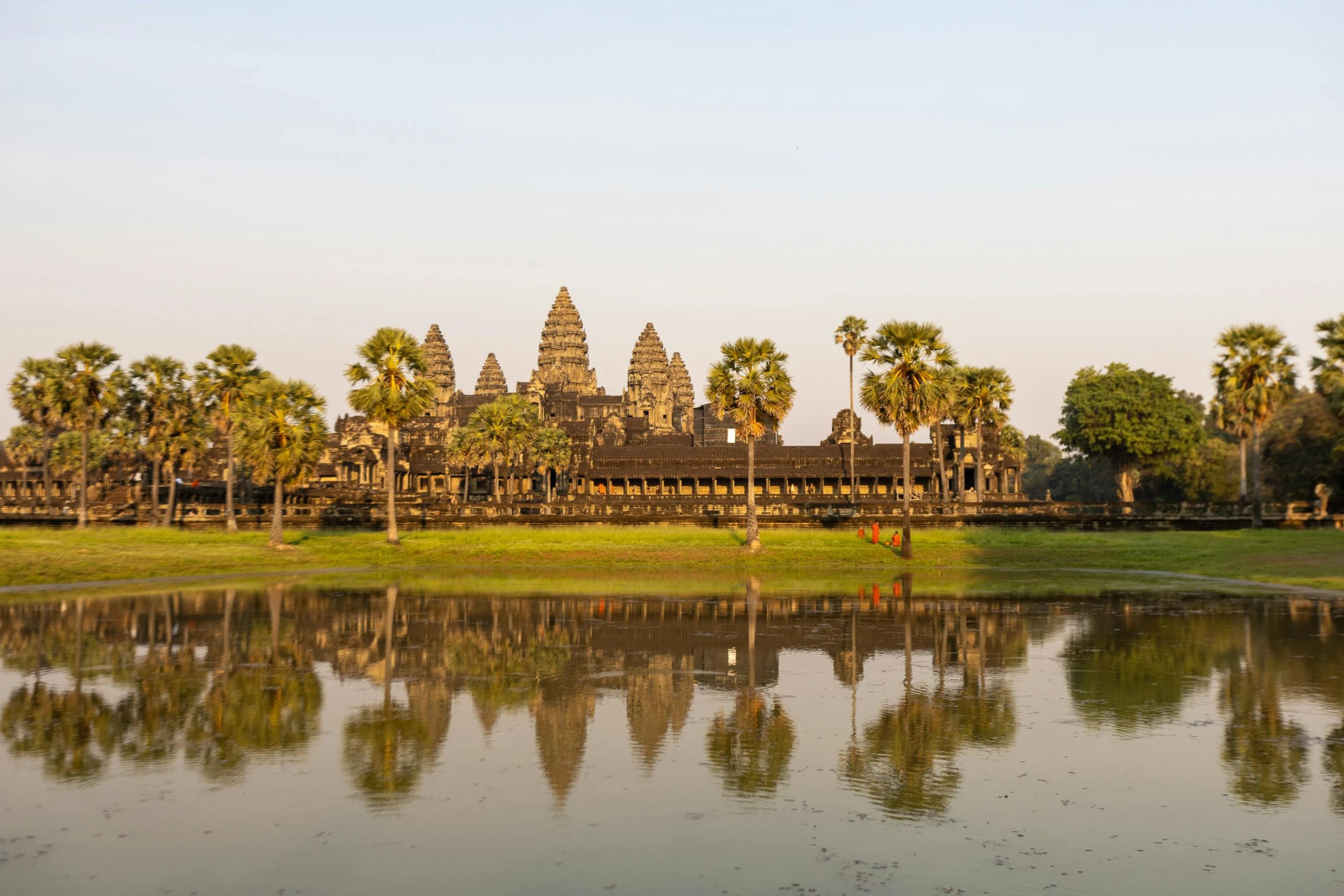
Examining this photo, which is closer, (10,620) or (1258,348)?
(10,620)

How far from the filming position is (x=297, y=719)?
18359 millimetres

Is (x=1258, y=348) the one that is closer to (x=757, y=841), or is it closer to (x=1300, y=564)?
(x=1300, y=564)

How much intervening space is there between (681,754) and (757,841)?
404cm

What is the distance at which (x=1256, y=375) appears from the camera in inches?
2530

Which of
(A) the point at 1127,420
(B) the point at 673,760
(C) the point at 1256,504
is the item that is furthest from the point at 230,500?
(A) the point at 1127,420

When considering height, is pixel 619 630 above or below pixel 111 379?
below

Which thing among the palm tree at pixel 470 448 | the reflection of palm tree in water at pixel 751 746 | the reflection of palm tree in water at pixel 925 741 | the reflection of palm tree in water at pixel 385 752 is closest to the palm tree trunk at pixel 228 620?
the reflection of palm tree in water at pixel 385 752

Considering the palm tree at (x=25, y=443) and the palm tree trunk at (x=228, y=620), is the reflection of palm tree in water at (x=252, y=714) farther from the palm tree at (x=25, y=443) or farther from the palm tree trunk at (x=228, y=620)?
the palm tree at (x=25, y=443)

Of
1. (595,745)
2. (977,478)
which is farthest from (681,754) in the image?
(977,478)

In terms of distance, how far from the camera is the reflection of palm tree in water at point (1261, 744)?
1399cm

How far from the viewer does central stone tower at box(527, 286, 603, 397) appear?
18250cm

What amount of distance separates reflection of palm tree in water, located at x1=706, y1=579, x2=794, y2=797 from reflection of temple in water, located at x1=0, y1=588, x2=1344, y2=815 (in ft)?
0.17

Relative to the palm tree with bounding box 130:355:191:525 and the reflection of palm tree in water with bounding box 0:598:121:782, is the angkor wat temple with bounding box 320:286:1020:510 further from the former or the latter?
the reflection of palm tree in water with bounding box 0:598:121:782

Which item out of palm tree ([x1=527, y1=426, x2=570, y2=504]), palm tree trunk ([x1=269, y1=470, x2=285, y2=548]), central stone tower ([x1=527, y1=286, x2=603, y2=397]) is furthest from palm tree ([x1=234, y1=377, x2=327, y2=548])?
central stone tower ([x1=527, y1=286, x2=603, y2=397])
